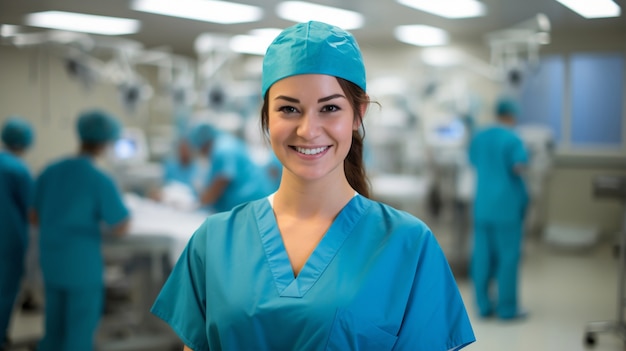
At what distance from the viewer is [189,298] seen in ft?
4.02

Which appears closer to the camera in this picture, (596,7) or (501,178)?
(596,7)

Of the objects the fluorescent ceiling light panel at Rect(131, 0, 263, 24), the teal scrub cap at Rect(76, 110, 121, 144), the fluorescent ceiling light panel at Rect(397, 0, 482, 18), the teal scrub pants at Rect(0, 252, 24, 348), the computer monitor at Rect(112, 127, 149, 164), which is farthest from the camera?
the computer monitor at Rect(112, 127, 149, 164)

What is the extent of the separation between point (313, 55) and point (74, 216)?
1.98 metres

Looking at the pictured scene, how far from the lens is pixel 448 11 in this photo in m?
5.11

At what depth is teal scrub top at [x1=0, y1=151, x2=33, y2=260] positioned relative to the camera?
3.31 metres

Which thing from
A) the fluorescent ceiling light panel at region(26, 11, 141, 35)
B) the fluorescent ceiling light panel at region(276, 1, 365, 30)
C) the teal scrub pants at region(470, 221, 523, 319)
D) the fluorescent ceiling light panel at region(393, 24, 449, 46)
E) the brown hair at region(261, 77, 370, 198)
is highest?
the fluorescent ceiling light panel at region(26, 11, 141, 35)

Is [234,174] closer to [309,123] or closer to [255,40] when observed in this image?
[309,123]

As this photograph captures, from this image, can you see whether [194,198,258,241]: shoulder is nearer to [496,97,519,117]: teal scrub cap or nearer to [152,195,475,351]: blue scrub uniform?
[152,195,475,351]: blue scrub uniform

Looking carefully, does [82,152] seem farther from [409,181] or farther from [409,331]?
[409,181]

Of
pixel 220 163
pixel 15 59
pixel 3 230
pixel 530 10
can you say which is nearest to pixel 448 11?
pixel 530 10

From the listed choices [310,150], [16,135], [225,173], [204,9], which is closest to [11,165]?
[16,135]

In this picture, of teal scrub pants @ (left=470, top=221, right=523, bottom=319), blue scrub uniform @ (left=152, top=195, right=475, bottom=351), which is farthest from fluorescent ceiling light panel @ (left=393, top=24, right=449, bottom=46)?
blue scrub uniform @ (left=152, top=195, right=475, bottom=351)

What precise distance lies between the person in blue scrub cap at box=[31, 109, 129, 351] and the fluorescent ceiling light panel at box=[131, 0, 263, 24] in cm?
218

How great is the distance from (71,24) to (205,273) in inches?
191
